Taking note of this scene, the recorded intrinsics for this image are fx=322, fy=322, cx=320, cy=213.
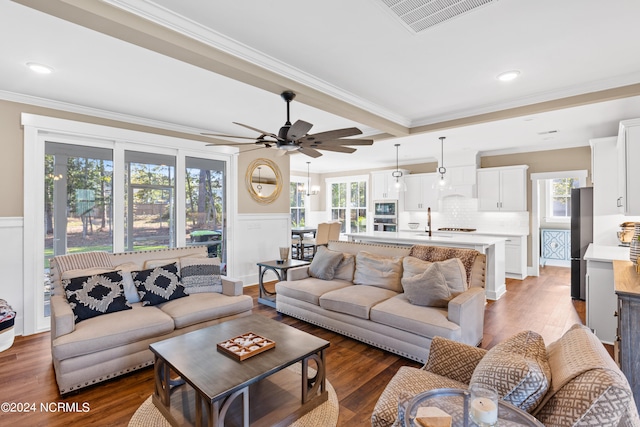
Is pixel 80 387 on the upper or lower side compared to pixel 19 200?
lower

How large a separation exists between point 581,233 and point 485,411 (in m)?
5.10

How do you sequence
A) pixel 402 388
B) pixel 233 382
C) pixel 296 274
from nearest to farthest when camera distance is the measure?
pixel 402 388, pixel 233 382, pixel 296 274

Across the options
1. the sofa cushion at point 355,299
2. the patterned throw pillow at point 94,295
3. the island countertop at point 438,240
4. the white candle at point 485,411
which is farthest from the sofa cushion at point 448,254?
the patterned throw pillow at point 94,295

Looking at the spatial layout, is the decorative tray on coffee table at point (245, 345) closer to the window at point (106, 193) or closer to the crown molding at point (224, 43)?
the crown molding at point (224, 43)

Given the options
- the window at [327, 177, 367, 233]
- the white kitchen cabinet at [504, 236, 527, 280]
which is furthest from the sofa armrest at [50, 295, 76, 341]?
the window at [327, 177, 367, 233]

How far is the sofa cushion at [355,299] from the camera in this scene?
10.5 feet

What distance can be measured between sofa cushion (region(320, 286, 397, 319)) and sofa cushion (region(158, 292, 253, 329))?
35.4 inches

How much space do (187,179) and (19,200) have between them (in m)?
1.98

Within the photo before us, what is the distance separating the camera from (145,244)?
4664 mm

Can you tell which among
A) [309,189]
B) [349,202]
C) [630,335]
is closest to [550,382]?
[630,335]

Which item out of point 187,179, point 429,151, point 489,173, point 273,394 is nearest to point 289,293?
point 273,394

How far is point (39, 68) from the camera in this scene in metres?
2.89

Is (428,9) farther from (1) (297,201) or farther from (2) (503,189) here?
(1) (297,201)

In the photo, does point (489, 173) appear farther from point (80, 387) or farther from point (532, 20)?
point (80, 387)
